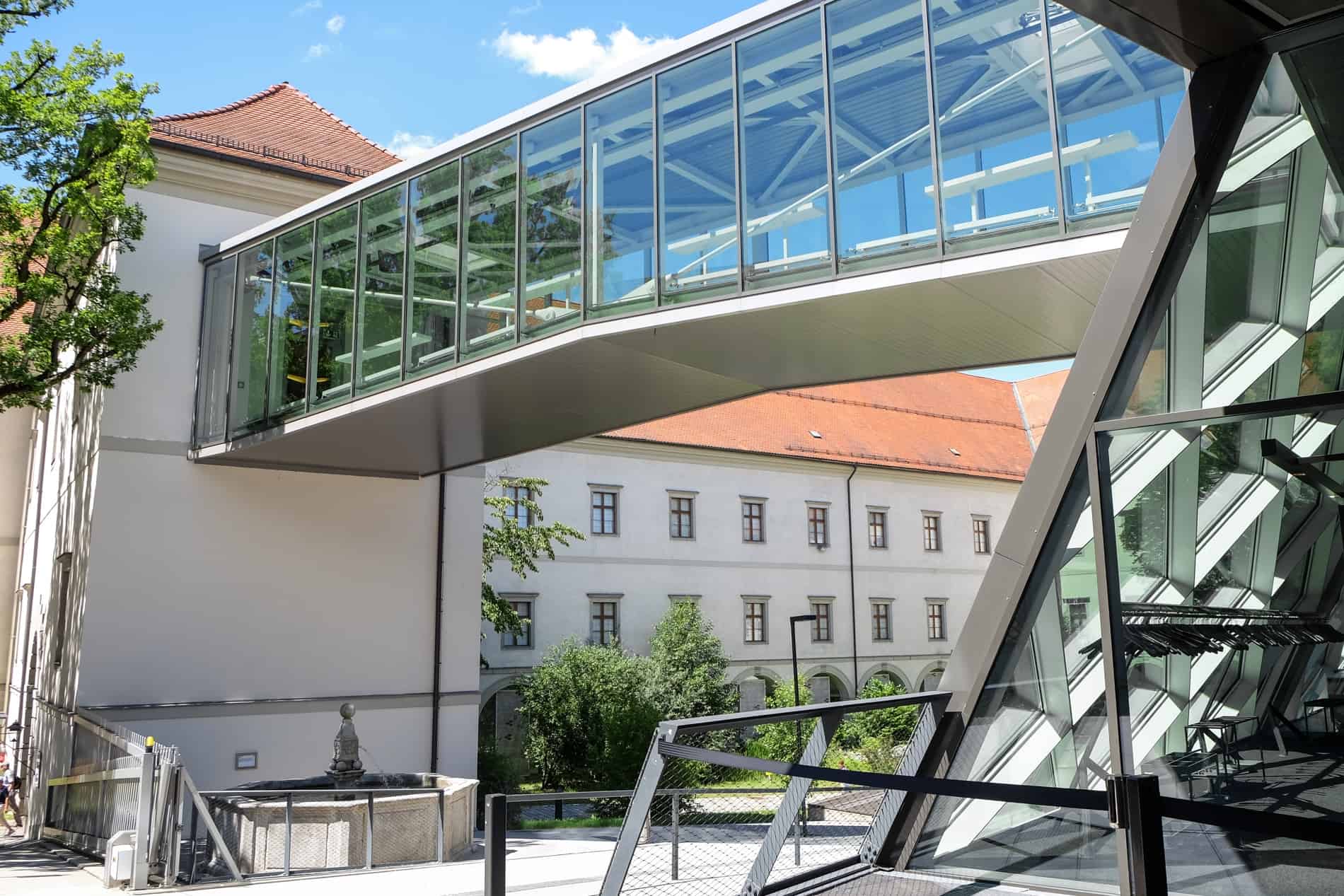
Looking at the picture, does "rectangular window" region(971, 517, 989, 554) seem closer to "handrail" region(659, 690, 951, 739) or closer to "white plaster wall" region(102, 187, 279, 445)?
"white plaster wall" region(102, 187, 279, 445)

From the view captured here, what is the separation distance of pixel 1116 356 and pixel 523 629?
33522 mm

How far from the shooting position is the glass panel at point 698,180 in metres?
11.4

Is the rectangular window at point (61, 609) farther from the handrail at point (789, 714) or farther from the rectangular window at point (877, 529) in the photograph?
the rectangular window at point (877, 529)

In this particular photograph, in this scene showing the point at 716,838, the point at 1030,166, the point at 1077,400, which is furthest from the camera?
the point at 716,838

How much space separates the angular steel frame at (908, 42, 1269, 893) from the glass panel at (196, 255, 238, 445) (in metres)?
14.5

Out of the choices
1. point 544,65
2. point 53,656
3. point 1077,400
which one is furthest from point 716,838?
point 544,65

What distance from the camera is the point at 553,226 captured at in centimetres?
1298

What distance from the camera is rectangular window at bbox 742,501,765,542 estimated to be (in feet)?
147

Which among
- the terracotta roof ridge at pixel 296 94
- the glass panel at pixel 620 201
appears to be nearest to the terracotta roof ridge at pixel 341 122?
the terracotta roof ridge at pixel 296 94

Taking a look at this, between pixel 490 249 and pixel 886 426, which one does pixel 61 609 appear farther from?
pixel 886 426

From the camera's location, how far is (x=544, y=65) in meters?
168

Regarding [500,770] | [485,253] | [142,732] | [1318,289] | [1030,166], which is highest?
[485,253]

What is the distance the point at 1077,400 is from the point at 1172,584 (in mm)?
1073

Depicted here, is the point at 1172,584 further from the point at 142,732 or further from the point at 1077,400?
the point at 142,732
